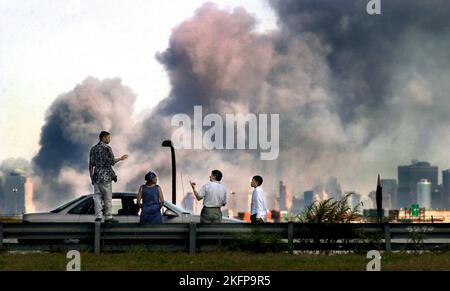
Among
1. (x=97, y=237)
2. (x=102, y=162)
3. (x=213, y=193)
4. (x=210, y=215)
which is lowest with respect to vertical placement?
(x=97, y=237)

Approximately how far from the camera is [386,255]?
19.7m

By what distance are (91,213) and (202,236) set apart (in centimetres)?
338

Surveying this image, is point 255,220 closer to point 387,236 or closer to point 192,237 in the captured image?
point 192,237

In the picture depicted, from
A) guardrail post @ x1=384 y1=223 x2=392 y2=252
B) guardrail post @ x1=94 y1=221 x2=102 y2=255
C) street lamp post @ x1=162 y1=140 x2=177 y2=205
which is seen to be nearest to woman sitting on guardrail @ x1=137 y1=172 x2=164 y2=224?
guardrail post @ x1=94 y1=221 x2=102 y2=255

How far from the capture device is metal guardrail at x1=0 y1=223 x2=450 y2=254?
20.2m

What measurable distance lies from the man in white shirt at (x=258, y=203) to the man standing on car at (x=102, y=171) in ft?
9.95

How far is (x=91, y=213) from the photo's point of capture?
22297 mm

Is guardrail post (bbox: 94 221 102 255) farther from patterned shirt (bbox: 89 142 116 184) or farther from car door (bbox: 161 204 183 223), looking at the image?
car door (bbox: 161 204 183 223)

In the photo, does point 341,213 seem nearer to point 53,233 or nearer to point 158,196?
point 158,196

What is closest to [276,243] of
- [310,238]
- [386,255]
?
[310,238]

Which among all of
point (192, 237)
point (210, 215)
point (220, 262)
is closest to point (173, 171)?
point (210, 215)

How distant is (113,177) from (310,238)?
15.3ft

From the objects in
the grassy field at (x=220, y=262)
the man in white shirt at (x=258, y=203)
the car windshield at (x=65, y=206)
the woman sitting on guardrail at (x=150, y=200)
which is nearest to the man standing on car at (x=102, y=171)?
the woman sitting on guardrail at (x=150, y=200)

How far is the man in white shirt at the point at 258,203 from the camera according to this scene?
20.5 metres
